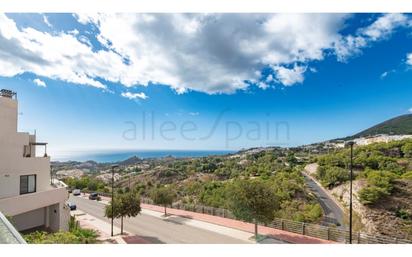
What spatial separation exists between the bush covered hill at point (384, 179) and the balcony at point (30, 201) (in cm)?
2589

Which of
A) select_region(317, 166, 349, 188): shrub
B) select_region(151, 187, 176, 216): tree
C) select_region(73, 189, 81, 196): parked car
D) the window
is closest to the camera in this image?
the window

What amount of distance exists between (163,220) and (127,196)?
3947 mm

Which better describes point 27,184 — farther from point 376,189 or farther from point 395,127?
point 395,127

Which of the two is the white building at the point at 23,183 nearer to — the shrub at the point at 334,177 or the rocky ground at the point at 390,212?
the rocky ground at the point at 390,212

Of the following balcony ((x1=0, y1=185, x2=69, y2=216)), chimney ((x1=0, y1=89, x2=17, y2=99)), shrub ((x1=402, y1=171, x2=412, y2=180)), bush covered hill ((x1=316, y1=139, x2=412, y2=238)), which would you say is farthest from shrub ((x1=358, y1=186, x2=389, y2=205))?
chimney ((x1=0, y1=89, x2=17, y2=99))

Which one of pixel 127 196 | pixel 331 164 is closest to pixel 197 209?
pixel 127 196

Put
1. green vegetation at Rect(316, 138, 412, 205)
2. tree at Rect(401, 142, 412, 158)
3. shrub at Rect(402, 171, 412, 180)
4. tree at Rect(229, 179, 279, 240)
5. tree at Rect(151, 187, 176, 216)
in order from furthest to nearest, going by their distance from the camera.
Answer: tree at Rect(401, 142, 412, 158)
shrub at Rect(402, 171, 412, 180)
green vegetation at Rect(316, 138, 412, 205)
tree at Rect(151, 187, 176, 216)
tree at Rect(229, 179, 279, 240)

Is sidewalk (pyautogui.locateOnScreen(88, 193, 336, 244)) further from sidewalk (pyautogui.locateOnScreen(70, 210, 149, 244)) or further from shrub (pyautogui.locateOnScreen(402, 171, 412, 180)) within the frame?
shrub (pyautogui.locateOnScreen(402, 171, 412, 180))

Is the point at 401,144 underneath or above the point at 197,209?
above

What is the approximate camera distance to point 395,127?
230 ft

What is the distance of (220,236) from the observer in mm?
14031

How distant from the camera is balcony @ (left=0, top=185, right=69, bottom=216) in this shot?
10869 mm

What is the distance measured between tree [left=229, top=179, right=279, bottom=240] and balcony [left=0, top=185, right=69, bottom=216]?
8158 millimetres
